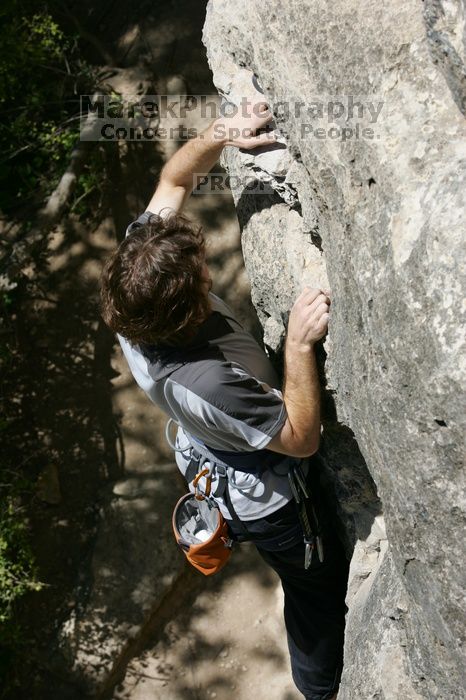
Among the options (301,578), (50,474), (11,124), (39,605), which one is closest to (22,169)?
(11,124)

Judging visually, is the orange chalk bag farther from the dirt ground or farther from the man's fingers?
the dirt ground

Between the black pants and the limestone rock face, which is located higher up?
the limestone rock face

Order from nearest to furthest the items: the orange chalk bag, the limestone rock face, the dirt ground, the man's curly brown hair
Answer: the limestone rock face
the man's curly brown hair
the orange chalk bag
the dirt ground

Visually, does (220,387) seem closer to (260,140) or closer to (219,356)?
(219,356)

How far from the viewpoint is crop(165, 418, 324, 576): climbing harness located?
2.61m

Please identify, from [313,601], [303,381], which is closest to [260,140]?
[303,381]

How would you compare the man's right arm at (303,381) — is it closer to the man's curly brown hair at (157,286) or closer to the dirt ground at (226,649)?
the man's curly brown hair at (157,286)

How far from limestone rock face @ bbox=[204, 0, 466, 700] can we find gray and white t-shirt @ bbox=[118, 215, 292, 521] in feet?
0.82

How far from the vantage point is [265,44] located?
2.44 meters

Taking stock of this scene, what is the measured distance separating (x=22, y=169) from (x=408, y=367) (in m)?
4.37

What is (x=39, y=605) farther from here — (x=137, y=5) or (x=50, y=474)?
(x=137, y=5)

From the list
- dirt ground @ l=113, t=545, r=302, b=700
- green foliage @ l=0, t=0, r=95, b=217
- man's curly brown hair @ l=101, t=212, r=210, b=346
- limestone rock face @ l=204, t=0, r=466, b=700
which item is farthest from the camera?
green foliage @ l=0, t=0, r=95, b=217

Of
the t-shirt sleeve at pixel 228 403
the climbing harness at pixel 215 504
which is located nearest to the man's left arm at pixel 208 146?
the t-shirt sleeve at pixel 228 403

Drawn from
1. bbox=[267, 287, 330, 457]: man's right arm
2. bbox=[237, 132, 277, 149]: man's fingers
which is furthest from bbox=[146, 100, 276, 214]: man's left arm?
bbox=[267, 287, 330, 457]: man's right arm
